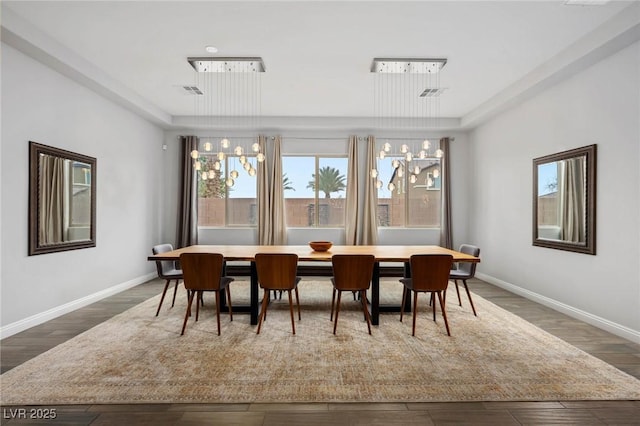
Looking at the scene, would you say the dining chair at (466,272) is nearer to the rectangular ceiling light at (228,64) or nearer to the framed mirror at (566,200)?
the framed mirror at (566,200)

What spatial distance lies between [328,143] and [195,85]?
2.79 metres

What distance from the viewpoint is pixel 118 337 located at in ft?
10.2

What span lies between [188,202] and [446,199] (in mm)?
5120

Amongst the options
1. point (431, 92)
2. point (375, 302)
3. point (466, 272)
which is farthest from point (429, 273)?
point (431, 92)

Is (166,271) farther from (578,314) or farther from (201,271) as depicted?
(578,314)

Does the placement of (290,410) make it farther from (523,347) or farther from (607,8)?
(607,8)

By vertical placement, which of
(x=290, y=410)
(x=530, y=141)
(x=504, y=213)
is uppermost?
(x=530, y=141)

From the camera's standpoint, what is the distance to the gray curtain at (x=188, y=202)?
6402 mm

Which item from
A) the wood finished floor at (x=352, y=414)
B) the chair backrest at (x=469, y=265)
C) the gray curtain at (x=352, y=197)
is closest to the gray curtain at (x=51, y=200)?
the wood finished floor at (x=352, y=414)

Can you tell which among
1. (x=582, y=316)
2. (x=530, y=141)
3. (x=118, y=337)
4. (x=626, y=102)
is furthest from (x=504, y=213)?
(x=118, y=337)

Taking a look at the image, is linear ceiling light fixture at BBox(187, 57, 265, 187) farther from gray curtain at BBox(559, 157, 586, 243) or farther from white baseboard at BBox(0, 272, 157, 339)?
gray curtain at BBox(559, 157, 586, 243)

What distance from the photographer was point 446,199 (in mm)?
6473

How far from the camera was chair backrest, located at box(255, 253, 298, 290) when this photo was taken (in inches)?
126

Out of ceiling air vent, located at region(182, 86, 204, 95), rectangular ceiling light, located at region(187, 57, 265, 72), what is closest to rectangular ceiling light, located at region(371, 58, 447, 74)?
rectangular ceiling light, located at region(187, 57, 265, 72)
